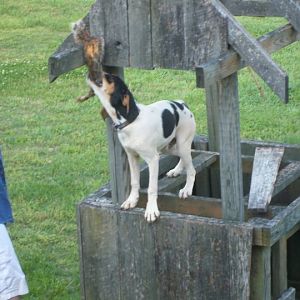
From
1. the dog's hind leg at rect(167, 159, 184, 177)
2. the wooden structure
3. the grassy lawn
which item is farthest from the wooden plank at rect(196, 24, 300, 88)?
the grassy lawn

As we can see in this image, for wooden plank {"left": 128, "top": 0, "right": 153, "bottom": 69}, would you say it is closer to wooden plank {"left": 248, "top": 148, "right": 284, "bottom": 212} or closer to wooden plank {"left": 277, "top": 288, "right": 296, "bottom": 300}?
wooden plank {"left": 248, "top": 148, "right": 284, "bottom": 212}

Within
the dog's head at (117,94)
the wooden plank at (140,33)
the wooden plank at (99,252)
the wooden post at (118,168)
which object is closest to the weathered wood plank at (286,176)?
the wooden post at (118,168)

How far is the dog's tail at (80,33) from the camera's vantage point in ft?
17.4

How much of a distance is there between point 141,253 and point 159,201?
1.20ft

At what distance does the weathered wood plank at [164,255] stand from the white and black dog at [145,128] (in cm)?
12

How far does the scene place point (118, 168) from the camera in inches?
224

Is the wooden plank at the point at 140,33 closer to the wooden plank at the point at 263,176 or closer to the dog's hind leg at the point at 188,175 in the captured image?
the dog's hind leg at the point at 188,175

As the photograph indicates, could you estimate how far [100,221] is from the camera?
19.0ft

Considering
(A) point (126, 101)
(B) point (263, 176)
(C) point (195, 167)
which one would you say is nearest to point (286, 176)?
(B) point (263, 176)

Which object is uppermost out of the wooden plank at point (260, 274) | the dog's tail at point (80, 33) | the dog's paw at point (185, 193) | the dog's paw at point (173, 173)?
the dog's tail at point (80, 33)

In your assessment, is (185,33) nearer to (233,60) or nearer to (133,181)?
(233,60)

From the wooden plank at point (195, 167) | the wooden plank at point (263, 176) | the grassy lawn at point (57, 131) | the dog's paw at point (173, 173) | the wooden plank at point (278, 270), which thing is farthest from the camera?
the grassy lawn at point (57, 131)

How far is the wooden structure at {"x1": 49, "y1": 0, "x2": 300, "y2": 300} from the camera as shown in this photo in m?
4.99

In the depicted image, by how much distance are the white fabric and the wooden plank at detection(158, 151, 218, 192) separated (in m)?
1.15
